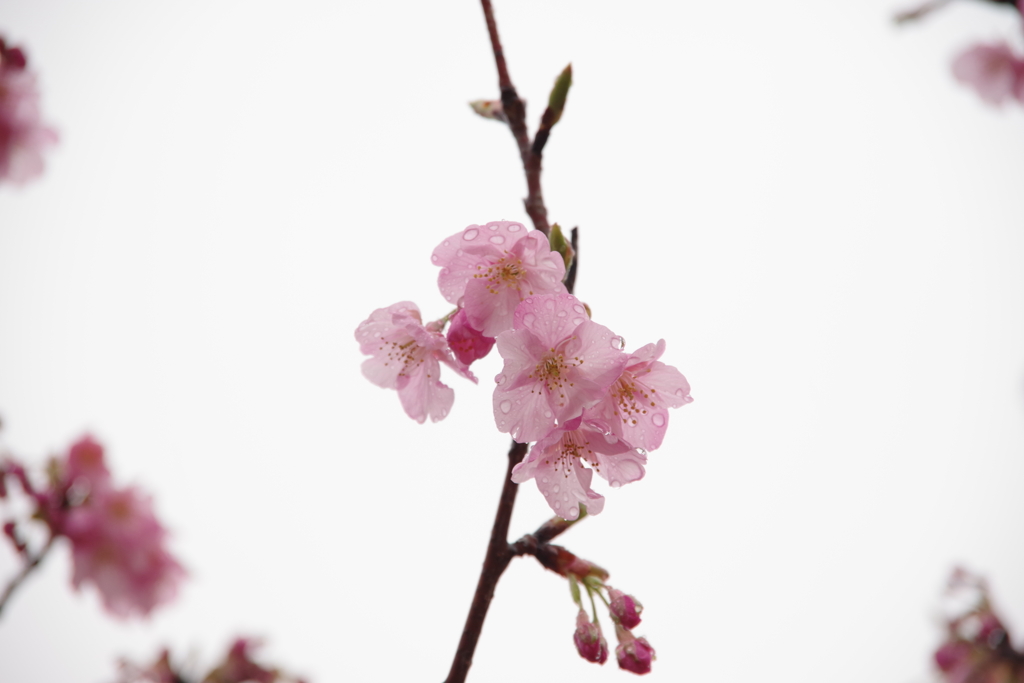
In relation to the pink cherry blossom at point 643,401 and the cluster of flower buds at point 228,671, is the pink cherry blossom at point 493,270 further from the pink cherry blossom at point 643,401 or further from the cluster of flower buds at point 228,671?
the cluster of flower buds at point 228,671

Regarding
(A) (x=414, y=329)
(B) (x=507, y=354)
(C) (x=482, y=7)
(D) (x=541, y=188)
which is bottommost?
(B) (x=507, y=354)

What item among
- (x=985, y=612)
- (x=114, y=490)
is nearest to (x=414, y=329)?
(x=114, y=490)

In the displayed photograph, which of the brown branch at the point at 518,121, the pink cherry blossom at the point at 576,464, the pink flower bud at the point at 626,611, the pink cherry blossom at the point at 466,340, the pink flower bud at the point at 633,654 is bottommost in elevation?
the pink flower bud at the point at 633,654

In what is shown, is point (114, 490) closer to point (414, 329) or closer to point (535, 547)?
point (414, 329)

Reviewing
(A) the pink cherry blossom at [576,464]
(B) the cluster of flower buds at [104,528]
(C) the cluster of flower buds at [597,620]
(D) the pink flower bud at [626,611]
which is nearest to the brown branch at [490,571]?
(A) the pink cherry blossom at [576,464]

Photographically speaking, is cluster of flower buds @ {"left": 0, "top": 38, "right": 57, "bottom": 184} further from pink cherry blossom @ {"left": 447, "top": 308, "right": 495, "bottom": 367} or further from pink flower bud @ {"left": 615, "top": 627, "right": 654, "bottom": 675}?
pink flower bud @ {"left": 615, "top": 627, "right": 654, "bottom": 675}

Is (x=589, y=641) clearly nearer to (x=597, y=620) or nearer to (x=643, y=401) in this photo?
(x=597, y=620)

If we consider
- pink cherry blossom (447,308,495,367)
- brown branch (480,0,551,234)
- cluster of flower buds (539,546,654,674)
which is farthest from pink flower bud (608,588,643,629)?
brown branch (480,0,551,234)
